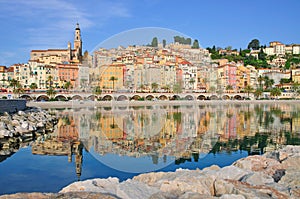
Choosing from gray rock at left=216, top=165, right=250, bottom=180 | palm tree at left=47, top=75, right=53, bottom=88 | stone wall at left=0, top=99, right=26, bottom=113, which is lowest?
gray rock at left=216, top=165, right=250, bottom=180

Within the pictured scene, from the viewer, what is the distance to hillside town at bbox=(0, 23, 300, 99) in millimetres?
7016

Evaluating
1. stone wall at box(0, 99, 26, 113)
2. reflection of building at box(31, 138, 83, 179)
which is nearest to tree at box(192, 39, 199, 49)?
reflection of building at box(31, 138, 83, 179)

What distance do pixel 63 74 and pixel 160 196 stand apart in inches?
2647

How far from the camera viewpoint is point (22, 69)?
70.4 metres

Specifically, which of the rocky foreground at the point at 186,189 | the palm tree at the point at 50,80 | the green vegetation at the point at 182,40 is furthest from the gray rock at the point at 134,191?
the palm tree at the point at 50,80

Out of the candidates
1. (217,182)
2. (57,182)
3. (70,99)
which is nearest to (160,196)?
(217,182)

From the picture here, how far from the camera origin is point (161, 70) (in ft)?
27.3

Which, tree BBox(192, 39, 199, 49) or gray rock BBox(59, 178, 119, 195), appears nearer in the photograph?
gray rock BBox(59, 178, 119, 195)

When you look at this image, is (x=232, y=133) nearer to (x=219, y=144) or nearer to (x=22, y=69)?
(x=219, y=144)

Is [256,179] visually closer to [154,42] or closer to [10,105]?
[154,42]

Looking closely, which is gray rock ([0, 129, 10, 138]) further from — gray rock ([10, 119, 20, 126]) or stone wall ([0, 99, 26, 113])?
stone wall ([0, 99, 26, 113])

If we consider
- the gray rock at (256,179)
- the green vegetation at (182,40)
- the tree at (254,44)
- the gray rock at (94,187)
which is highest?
the tree at (254,44)

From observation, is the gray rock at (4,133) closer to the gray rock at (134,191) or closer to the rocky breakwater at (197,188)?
the rocky breakwater at (197,188)

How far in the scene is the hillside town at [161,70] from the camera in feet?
23.0
